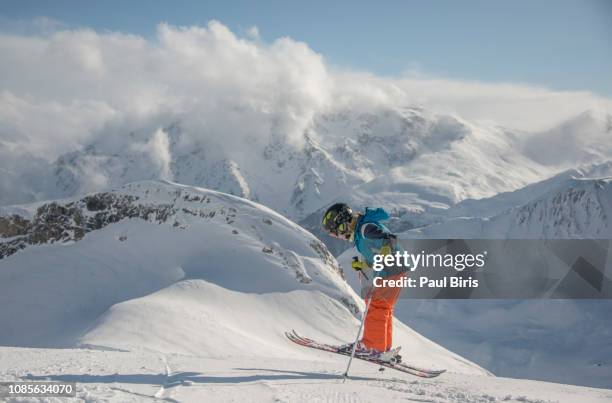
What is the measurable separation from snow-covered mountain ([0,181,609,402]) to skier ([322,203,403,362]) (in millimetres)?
423

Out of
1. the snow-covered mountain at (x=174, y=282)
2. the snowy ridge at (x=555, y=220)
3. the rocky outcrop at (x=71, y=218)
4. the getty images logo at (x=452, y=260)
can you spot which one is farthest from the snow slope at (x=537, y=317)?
the rocky outcrop at (x=71, y=218)

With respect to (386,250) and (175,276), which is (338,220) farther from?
(175,276)

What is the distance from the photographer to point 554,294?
233 ft

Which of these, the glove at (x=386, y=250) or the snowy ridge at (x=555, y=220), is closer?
the glove at (x=386, y=250)

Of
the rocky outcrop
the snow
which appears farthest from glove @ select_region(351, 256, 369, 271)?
the rocky outcrop

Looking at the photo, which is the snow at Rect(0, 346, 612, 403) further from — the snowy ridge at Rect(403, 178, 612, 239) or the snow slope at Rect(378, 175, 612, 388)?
the snowy ridge at Rect(403, 178, 612, 239)

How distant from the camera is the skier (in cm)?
881

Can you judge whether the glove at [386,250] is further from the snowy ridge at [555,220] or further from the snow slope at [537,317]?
the snowy ridge at [555,220]

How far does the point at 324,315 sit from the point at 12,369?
17.9m

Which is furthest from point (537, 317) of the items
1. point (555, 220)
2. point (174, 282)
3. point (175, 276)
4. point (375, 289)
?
point (375, 289)

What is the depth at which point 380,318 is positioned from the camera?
890cm

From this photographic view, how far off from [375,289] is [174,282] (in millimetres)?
15729

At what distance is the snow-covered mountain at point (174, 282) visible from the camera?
16.8m

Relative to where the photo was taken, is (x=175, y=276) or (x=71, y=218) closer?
(x=175, y=276)
